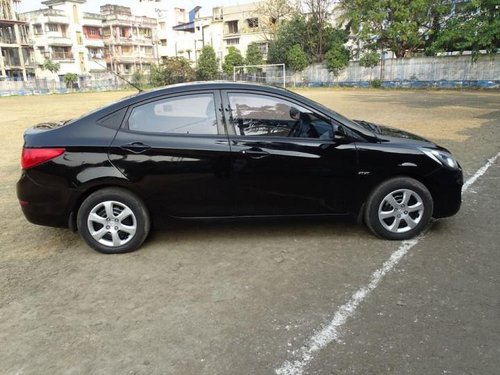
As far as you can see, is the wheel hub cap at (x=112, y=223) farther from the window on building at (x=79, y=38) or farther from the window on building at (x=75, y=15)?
the window on building at (x=75, y=15)

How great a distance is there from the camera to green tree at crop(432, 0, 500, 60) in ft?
86.2

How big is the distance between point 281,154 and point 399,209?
1.26 m

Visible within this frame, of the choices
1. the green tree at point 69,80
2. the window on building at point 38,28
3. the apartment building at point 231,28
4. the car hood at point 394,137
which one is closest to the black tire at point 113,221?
the car hood at point 394,137

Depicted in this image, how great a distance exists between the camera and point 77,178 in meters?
3.79

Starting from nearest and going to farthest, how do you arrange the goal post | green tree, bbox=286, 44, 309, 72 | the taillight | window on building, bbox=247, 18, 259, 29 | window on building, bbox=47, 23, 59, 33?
the taillight < green tree, bbox=286, 44, 309, 72 < the goal post < window on building, bbox=247, 18, 259, 29 < window on building, bbox=47, 23, 59, 33

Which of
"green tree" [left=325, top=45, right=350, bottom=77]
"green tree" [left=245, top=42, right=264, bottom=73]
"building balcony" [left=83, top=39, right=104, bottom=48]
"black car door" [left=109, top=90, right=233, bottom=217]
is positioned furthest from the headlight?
"building balcony" [left=83, top=39, right=104, bottom=48]

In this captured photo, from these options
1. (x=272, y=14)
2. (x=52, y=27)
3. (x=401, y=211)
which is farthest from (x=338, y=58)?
(x=52, y=27)

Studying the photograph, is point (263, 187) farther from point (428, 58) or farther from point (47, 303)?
point (428, 58)

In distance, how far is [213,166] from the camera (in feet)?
12.7

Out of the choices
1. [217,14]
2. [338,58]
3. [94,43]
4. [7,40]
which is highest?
[217,14]

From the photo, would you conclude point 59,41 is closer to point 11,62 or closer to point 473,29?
point 11,62

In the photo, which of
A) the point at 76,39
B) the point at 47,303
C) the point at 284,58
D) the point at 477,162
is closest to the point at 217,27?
the point at 76,39

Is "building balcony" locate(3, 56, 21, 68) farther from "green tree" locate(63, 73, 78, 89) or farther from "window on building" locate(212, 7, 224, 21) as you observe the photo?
"window on building" locate(212, 7, 224, 21)

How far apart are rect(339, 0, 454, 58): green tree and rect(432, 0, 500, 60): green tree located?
1.11 metres
